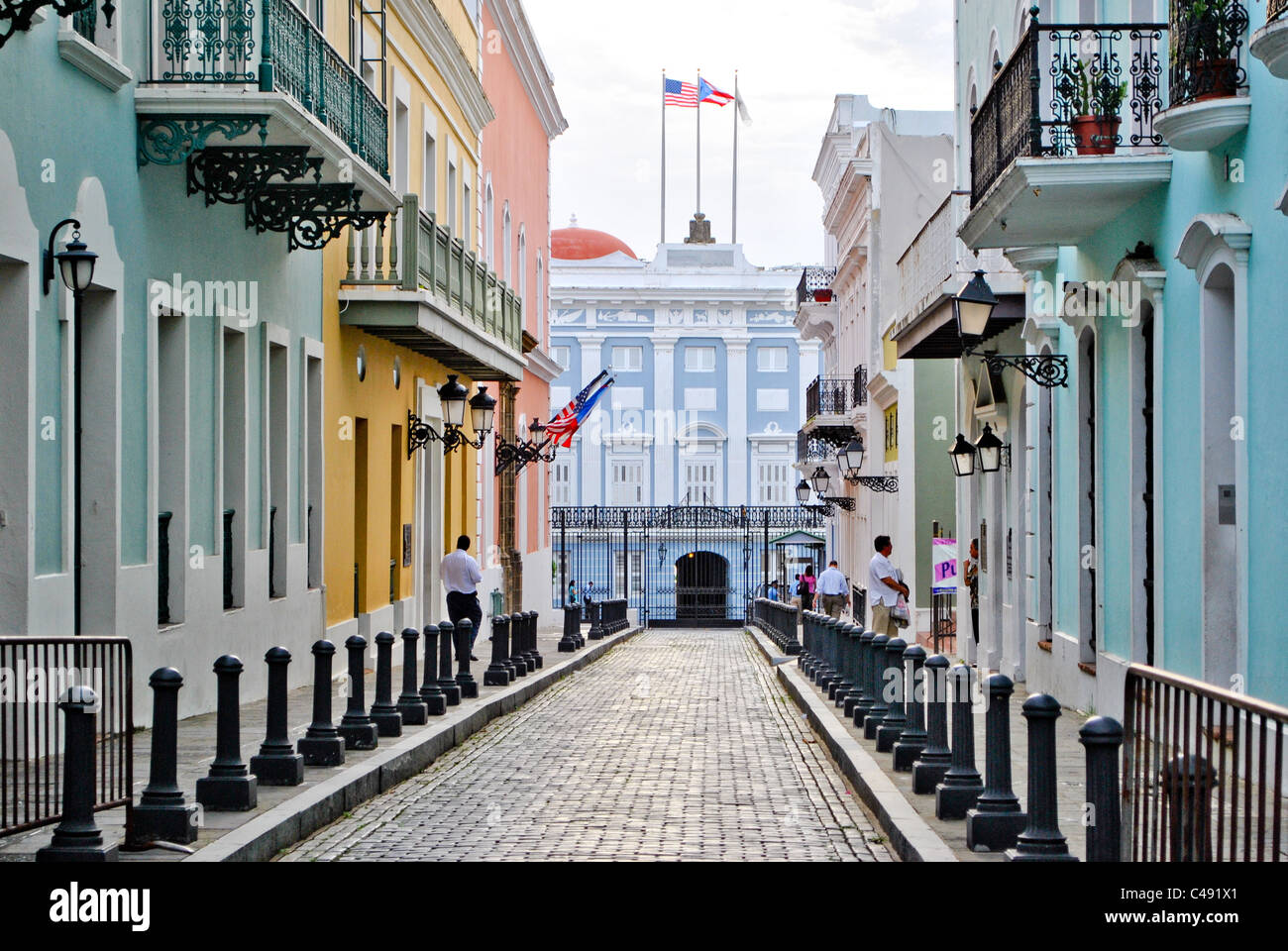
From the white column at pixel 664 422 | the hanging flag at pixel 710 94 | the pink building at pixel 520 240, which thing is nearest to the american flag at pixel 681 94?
the hanging flag at pixel 710 94

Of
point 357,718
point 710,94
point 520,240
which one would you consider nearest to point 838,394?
point 520,240

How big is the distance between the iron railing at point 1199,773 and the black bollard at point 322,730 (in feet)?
19.2

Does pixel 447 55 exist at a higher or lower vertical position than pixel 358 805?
higher

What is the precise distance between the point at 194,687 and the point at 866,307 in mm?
26769

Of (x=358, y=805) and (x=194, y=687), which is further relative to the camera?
(x=194, y=687)

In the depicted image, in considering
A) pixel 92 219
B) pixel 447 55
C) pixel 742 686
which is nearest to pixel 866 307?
pixel 447 55

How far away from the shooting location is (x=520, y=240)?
39.7m

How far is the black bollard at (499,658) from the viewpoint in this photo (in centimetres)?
1867

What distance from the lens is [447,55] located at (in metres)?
26.1

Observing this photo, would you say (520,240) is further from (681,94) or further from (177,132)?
(177,132)

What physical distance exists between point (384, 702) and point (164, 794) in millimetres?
5130

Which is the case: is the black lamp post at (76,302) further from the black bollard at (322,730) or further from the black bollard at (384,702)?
the black bollard at (384,702)

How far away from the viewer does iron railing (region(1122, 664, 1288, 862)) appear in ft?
17.5
